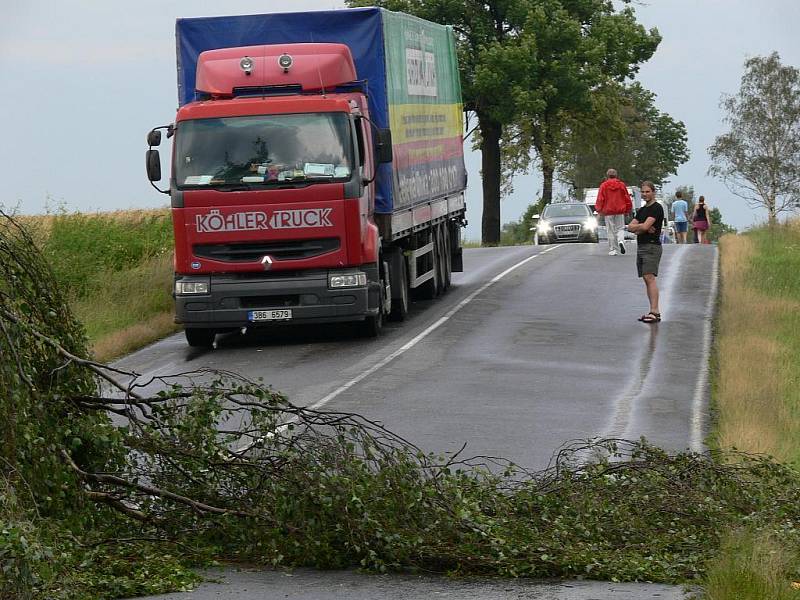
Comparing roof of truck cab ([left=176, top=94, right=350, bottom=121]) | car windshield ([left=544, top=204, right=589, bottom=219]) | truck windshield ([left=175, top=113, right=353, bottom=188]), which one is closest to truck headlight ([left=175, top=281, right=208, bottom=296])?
truck windshield ([left=175, top=113, right=353, bottom=188])

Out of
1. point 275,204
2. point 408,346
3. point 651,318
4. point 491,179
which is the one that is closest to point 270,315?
point 275,204

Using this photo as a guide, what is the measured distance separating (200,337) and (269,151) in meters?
2.89

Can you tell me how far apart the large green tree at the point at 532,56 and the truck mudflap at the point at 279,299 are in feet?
114

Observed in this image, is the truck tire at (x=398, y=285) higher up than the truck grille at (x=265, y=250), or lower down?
lower down

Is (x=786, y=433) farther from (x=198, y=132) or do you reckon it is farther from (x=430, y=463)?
(x=198, y=132)

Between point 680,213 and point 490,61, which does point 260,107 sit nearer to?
point 680,213

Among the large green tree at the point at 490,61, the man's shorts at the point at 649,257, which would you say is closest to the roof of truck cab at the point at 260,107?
the man's shorts at the point at 649,257

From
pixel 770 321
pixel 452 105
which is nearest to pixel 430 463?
pixel 770 321

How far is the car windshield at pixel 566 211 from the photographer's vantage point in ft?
161

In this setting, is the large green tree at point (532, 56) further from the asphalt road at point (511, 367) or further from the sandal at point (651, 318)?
the sandal at point (651, 318)

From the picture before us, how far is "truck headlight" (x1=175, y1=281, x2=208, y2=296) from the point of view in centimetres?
1912

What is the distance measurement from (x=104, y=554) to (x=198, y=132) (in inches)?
444

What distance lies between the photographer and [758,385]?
15.0 m

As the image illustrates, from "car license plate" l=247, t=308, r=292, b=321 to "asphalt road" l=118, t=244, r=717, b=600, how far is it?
43cm
